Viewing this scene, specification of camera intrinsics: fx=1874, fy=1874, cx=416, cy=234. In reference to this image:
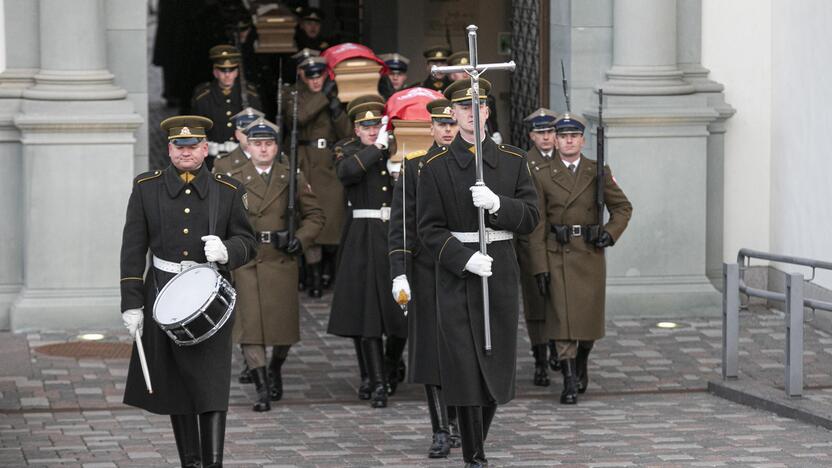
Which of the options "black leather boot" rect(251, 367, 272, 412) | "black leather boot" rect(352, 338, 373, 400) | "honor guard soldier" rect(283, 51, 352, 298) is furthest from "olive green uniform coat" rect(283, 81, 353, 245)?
"black leather boot" rect(251, 367, 272, 412)

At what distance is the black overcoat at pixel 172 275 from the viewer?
336 inches

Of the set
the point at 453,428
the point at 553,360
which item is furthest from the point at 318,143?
the point at 453,428

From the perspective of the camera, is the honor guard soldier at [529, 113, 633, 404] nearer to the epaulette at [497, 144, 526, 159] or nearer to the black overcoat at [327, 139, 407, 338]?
the black overcoat at [327, 139, 407, 338]

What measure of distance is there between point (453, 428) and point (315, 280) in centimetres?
517

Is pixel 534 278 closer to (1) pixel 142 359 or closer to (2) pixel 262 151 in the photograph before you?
(2) pixel 262 151

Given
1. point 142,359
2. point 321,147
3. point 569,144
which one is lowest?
point 142,359

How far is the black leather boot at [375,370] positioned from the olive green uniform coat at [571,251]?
104 cm

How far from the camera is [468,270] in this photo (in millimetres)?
8766

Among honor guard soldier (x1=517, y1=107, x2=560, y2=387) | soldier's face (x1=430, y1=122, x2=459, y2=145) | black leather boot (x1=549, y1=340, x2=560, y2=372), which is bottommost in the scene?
black leather boot (x1=549, y1=340, x2=560, y2=372)

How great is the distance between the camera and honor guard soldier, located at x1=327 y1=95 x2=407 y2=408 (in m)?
11.0

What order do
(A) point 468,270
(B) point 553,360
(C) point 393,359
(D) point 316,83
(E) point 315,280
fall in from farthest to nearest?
(D) point 316,83 → (E) point 315,280 → (B) point 553,360 → (C) point 393,359 → (A) point 468,270

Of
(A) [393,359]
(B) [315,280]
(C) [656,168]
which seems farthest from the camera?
(B) [315,280]

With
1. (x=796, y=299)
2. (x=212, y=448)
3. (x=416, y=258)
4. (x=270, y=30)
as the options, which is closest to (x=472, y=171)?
Result: (x=416, y=258)

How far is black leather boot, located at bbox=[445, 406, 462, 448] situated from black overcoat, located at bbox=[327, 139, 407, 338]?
1.39 m
